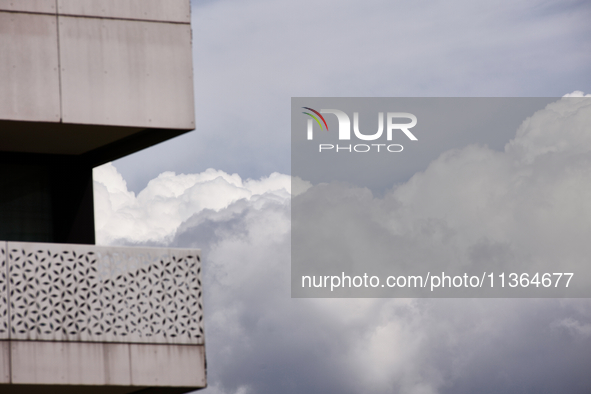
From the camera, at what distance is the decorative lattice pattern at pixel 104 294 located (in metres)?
14.0

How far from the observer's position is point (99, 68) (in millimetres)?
15172

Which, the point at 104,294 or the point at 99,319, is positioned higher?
the point at 104,294

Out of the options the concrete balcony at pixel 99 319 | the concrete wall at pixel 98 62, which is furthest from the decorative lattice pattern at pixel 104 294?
the concrete wall at pixel 98 62

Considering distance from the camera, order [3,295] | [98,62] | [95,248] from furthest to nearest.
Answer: [98,62] → [95,248] → [3,295]

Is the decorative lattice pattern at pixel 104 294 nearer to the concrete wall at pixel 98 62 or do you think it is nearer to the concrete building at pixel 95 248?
the concrete building at pixel 95 248

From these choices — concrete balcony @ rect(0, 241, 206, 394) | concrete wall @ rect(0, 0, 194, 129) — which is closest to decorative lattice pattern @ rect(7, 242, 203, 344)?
concrete balcony @ rect(0, 241, 206, 394)

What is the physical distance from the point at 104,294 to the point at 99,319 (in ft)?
1.20

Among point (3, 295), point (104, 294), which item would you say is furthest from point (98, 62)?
point (3, 295)

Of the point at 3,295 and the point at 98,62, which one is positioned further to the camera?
the point at 98,62

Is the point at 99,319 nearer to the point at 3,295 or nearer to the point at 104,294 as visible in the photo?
the point at 104,294

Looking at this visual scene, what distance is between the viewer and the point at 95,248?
14.5 meters

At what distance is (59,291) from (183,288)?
6.11 ft

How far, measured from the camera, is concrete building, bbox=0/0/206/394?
45.9 ft

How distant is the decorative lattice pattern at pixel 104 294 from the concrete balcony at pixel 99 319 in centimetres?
1
